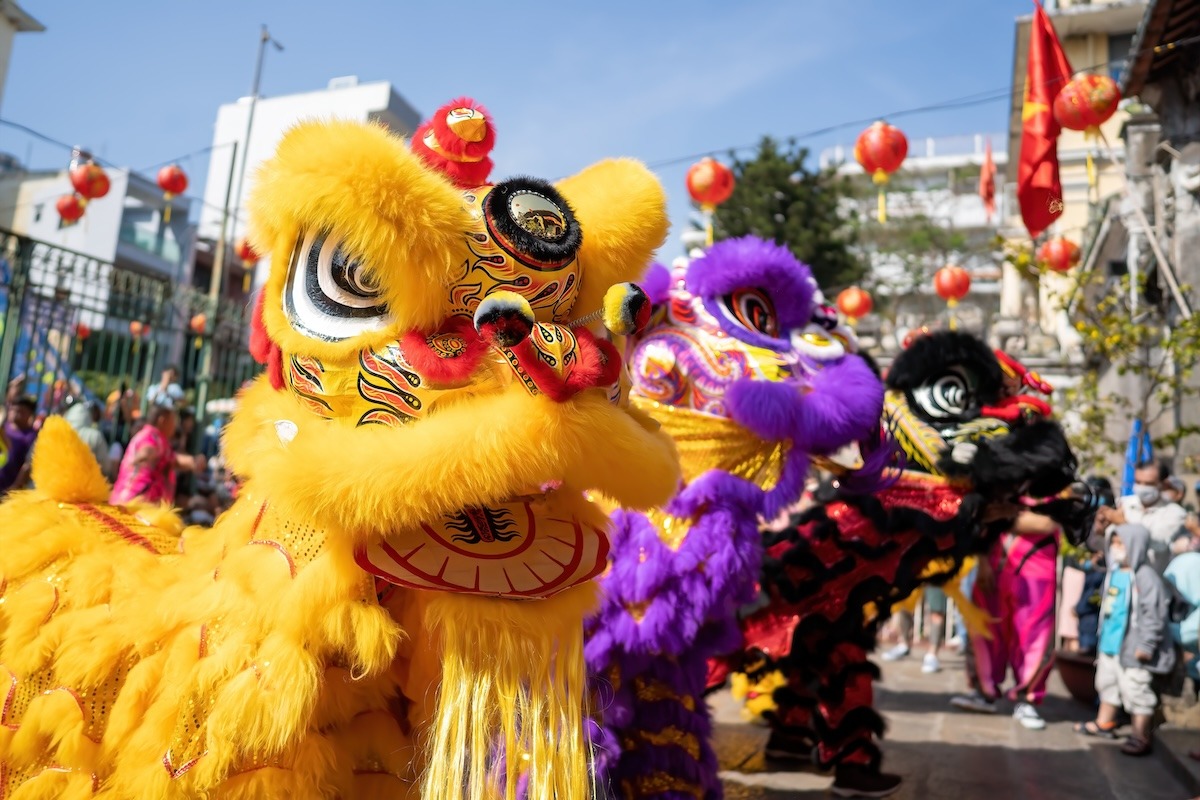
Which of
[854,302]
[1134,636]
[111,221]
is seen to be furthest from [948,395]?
[111,221]

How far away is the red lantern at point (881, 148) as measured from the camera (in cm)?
762

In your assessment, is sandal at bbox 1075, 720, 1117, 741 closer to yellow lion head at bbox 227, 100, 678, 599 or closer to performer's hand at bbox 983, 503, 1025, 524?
performer's hand at bbox 983, 503, 1025, 524

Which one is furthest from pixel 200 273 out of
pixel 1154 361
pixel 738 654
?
pixel 738 654

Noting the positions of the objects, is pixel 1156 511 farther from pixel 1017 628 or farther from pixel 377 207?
pixel 377 207

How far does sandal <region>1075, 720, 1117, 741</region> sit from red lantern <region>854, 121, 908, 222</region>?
438 cm

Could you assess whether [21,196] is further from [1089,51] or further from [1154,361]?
[1089,51]

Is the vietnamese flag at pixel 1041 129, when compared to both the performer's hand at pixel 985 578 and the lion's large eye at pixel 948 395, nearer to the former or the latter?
the performer's hand at pixel 985 578

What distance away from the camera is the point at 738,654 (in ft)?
11.7

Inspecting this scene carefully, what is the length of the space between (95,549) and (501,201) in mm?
1103

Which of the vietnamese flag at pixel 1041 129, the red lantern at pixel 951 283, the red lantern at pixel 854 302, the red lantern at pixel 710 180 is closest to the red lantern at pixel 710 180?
the red lantern at pixel 710 180

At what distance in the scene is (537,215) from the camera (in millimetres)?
1573

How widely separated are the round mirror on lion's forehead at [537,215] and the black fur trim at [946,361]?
8.44 ft

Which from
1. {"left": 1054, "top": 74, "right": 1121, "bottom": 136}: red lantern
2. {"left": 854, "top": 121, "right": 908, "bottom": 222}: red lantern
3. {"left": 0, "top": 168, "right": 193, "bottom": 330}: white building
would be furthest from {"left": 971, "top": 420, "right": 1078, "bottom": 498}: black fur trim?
{"left": 0, "top": 168, "right": 193, "bottom": 330}: white building

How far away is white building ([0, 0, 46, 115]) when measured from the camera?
17016mm
